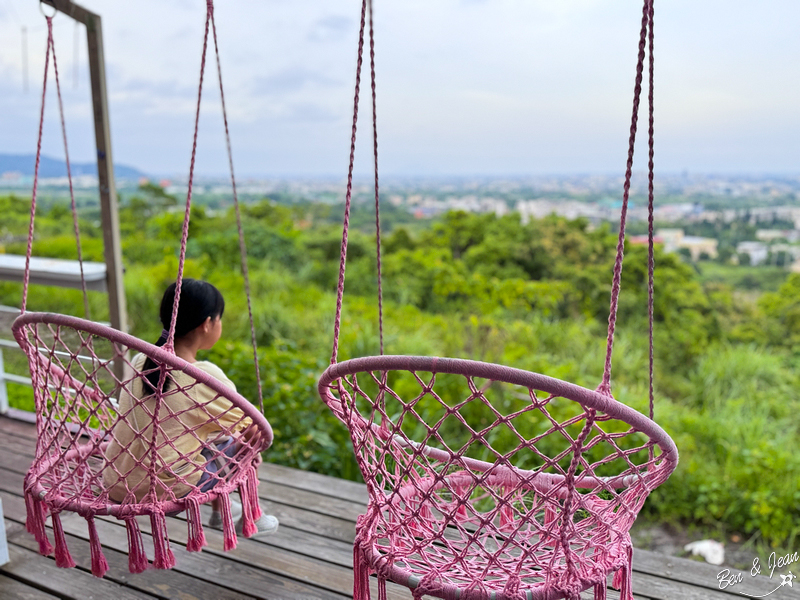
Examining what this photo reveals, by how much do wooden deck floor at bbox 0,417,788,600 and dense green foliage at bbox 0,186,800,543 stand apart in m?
0.67

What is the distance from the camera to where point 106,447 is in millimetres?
1467

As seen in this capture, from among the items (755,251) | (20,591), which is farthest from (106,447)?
(755,251)

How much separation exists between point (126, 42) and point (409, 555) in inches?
306

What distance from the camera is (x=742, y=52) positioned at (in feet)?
16.0

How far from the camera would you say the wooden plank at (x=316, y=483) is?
7.31 feet

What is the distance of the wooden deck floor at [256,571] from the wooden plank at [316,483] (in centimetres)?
9

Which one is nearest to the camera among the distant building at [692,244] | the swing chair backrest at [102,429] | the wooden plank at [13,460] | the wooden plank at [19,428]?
the swing chair backrest at [102,429]

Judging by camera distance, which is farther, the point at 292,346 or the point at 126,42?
the point at 126,42

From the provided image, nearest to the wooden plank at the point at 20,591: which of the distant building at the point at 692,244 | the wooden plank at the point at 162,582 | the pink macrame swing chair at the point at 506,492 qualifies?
the wooden plank at the point at 162,582

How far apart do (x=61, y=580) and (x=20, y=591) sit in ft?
0.34

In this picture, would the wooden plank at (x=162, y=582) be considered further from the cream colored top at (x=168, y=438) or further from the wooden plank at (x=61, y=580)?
the cream colored top at (x=168, y=438)

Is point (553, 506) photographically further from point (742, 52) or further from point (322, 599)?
point (742, 52)

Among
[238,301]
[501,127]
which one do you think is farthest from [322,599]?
[501,127]

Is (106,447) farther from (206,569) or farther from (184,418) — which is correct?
(206,569)
